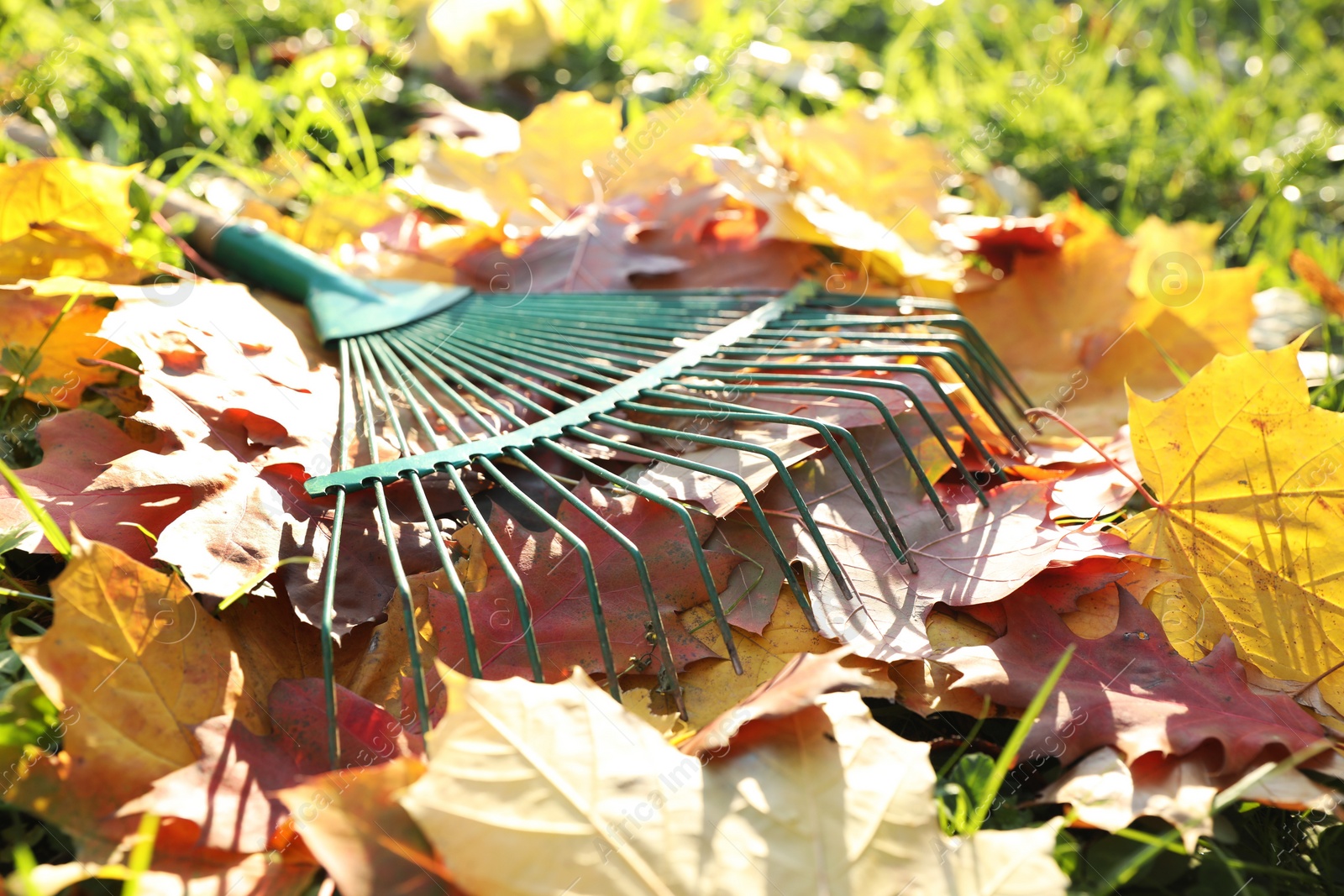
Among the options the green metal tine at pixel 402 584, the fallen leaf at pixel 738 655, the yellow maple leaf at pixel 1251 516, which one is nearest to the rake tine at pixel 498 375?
the green metal tine at pixel 402 584

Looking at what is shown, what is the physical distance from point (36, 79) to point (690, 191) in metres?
1.53

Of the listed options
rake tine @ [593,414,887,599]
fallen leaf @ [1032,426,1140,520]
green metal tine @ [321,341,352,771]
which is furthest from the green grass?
green metal tine @ [321,341,352,771]

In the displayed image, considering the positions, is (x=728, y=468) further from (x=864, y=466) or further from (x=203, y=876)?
(x=203, y=876)

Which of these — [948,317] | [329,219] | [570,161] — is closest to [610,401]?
[948,317]

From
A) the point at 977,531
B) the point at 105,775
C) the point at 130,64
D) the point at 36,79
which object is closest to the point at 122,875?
the point at 105,775

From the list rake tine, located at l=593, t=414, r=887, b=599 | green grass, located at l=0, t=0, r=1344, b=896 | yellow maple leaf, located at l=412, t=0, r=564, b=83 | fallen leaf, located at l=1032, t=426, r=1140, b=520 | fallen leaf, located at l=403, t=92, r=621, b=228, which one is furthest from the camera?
yellow maple leaf, located at l=412, t=0, r=564, b=83

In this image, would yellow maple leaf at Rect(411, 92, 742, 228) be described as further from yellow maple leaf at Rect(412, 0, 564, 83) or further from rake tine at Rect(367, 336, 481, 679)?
yellow maple leaf at Rect(412, 0, 564, 83)

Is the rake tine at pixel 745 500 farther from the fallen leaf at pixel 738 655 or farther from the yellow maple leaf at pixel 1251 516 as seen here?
the yellow maple leaf at pixel 1251 516

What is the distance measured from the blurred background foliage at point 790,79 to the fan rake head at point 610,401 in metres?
0.91

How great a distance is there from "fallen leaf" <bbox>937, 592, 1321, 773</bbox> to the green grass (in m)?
0.77

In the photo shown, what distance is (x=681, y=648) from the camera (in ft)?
3.37

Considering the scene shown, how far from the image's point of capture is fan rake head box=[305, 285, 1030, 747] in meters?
1.02

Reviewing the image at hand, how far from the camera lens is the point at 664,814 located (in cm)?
73

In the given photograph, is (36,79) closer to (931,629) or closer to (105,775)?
(105,775)
